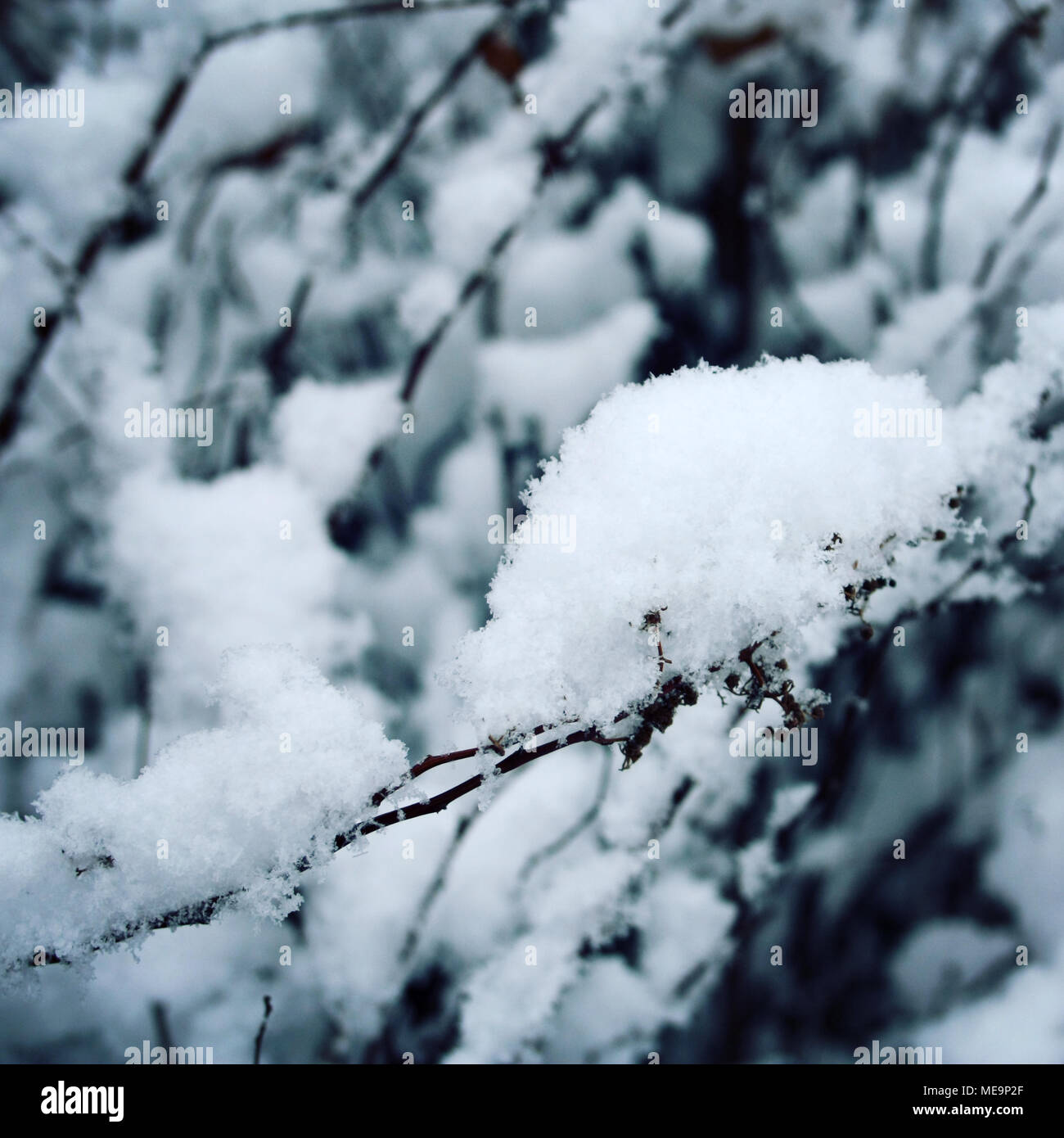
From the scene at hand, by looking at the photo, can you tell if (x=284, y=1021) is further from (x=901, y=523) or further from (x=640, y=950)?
(x=901, y=523)

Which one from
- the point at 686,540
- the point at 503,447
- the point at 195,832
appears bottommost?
the point at 195,832

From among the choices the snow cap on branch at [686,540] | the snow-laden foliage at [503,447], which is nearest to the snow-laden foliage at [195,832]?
the snow cap on branch at [686,540]

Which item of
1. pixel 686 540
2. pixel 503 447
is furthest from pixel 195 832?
pixel 503 447

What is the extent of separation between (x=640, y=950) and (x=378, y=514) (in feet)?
2.92

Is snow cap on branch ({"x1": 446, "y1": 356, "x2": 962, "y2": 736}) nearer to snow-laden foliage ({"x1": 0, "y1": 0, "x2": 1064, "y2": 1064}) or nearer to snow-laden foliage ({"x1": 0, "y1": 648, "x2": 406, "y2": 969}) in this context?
snow-laden foliage ({"x1": 0, "y1": 648, "x2": 406, "y2": 969})

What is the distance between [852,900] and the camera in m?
1.37

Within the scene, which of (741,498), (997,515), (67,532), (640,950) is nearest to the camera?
(741,498)

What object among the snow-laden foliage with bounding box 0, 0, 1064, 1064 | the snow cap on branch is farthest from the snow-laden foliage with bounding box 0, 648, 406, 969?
the snow-laden foliage with bounding box 0, 0, 1064, 1064

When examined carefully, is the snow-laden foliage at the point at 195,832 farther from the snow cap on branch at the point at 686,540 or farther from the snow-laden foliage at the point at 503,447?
the snow-laden foliage at the point at 503,447

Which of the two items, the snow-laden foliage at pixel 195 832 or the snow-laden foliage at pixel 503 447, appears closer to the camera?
the snow-laden foliage at pixel 195 832

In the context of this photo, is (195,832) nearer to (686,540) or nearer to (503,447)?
(686,540)
